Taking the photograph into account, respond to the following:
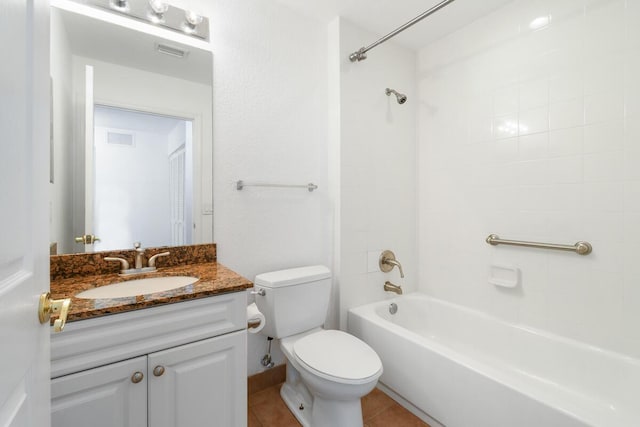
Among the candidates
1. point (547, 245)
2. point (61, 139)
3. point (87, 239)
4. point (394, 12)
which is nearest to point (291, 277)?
point (87, 239)

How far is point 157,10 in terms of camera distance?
148 cm

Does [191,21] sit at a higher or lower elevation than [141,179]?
higher

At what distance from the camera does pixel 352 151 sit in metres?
2.09

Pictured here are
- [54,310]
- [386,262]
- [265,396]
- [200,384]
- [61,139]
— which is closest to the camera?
[54,310]

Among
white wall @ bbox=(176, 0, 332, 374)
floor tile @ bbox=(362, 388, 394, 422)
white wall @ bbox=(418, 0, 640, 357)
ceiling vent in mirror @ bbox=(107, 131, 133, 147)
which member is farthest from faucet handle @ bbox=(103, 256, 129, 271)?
white wall @ bbox=(418, 0, 640, 357)

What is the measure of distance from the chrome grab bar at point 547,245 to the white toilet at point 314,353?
43.3 inches

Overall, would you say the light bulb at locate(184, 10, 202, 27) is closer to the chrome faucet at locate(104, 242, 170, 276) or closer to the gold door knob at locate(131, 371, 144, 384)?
the chrome faucet at locate(104, 242, 170, 276)

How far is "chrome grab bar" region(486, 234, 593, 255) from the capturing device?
159cm

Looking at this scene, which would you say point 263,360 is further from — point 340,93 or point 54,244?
point 340,93

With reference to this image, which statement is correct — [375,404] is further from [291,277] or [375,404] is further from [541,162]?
[541,162]

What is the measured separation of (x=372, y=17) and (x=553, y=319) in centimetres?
219

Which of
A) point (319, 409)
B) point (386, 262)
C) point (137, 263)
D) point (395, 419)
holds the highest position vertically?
point (137, 263)

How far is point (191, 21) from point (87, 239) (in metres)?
1.21

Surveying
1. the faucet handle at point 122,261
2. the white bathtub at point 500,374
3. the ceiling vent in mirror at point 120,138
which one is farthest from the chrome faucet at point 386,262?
the ceiling vent in mirror at point 120,138
